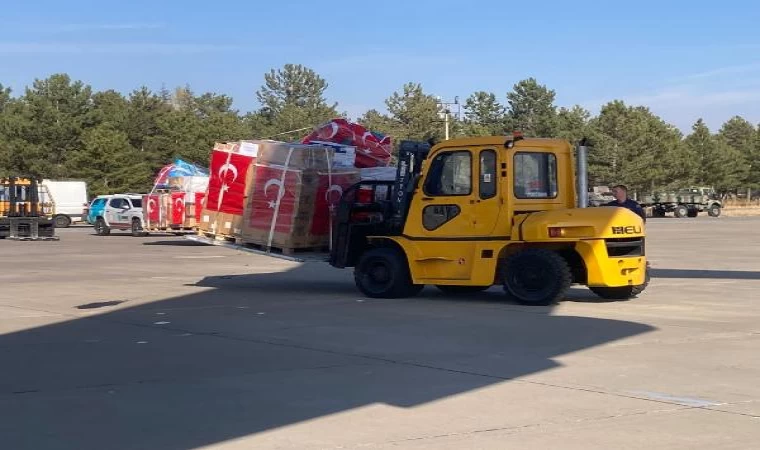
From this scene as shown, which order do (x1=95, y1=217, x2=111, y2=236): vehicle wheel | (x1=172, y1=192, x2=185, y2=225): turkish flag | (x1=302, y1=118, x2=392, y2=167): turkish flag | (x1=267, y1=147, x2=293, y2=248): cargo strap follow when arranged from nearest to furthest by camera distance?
(x1=267, y1=147, x2=293, y2=248): cargo strap < (x1=302, y1=118, x2=392, y2=167): turkish flag < (x1=172, y1=192, x2=185, y2=225): turkish flag < (x1=95, y1=217, x2=111, y2=236): vehicle wheel

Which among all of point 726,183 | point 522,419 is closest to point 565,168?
point 522,419

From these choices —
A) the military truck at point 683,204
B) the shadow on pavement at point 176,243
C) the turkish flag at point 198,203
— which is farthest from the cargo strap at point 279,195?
the military truck at point 683,204

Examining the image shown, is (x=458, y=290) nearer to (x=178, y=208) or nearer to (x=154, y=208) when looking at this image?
(x=178, y=208)

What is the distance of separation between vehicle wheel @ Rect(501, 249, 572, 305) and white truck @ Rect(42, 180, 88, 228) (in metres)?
45.7

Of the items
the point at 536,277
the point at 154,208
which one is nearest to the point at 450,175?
the point at 536,277

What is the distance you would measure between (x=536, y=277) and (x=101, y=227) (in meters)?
34.3

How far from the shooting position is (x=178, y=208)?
19594mm

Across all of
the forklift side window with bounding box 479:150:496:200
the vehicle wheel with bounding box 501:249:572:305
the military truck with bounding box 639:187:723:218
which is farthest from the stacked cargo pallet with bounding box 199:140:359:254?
the military truck with bounding box 639:187:723:218

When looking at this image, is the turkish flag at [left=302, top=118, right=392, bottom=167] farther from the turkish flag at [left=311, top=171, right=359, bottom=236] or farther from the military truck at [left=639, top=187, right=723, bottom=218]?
the military truck at [left=639, top=187, right=723, bottom=218]

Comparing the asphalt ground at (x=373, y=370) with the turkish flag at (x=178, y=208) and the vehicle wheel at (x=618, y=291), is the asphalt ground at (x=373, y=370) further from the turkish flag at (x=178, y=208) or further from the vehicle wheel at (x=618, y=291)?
the turkish flag at (x=178, y=208)

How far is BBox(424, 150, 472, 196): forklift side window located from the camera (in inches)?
631

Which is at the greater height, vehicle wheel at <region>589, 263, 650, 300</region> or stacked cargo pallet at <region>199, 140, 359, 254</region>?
stacked cargo pallet at <region>199, 140, 359, 254</region>

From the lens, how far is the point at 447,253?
1622cm

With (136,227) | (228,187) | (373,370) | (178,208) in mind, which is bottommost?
(373,370)
